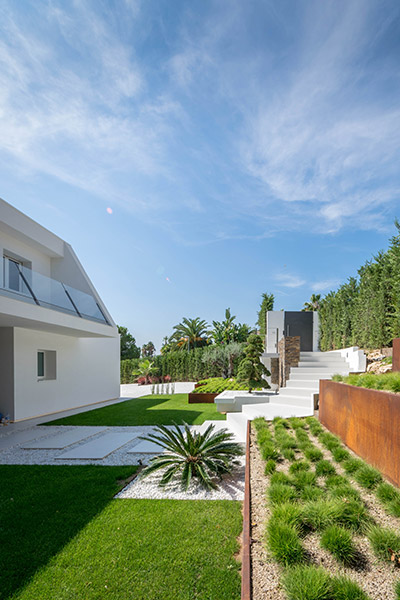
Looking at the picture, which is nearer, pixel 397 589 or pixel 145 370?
pixel 397 589

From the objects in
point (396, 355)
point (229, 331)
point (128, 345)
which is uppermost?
point (396, 355)

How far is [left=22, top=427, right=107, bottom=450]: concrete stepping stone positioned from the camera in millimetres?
6441

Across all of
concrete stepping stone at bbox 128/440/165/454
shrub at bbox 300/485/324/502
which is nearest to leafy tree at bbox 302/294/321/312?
concrete stepping stone at bbox 128/440/165/454

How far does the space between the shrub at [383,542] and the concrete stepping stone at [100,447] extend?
14.8 feet

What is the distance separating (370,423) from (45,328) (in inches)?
354

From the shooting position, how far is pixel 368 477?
10.2ft

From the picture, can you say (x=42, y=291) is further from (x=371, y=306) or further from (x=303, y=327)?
(x=303, y=327)

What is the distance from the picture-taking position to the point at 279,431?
17.6ft

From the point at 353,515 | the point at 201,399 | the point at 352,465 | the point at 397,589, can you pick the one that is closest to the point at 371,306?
the point at 201,399

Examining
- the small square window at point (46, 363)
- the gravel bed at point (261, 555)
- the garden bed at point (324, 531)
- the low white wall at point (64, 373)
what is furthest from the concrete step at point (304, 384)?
the small square window at point (46, 363)

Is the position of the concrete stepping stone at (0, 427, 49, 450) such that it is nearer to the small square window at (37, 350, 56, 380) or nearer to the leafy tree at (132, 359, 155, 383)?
the small square window at (37, 350, 56, 380)

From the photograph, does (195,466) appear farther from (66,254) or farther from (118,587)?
(66,254)

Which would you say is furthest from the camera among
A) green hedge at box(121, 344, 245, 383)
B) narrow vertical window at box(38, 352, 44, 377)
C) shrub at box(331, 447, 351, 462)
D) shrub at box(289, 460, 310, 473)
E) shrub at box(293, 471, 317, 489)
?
green hedge at box(121, 344, 245, 383)

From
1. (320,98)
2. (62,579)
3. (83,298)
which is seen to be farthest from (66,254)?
(62,579)
